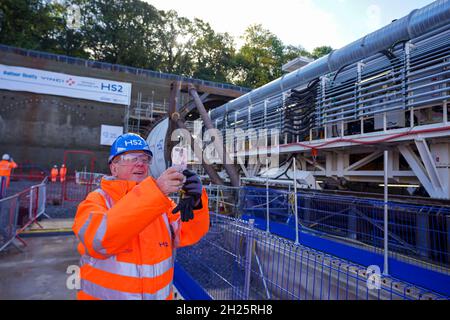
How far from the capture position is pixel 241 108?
39.5 feet

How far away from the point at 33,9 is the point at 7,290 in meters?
35.6

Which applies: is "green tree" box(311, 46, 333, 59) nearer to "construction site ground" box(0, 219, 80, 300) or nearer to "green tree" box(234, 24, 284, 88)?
"green tree" box(234, 24, 284, 88)

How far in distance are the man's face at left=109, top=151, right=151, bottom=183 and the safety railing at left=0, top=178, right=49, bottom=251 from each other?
517 cm

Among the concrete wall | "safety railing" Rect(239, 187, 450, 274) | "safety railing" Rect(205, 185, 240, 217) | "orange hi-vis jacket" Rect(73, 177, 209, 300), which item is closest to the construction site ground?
"orange hi-vis jacket" Rect(73, 177, 209, 300)

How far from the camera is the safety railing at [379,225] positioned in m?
3.91

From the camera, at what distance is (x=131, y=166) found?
1.87m

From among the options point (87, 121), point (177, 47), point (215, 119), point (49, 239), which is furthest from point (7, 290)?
point (177, 47)

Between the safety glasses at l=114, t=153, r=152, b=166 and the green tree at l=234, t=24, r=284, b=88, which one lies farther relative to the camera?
the green tree at l=234, t=24, r=284, b=88

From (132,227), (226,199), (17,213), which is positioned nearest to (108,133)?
(17,213)

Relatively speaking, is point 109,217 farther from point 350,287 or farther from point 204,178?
point 204,178

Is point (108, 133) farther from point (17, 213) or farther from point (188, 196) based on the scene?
point (188, 196)

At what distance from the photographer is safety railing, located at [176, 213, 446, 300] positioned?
265 centimetres

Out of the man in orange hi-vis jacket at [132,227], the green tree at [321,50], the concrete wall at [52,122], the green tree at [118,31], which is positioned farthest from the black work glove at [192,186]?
the green tree at [321,50]
